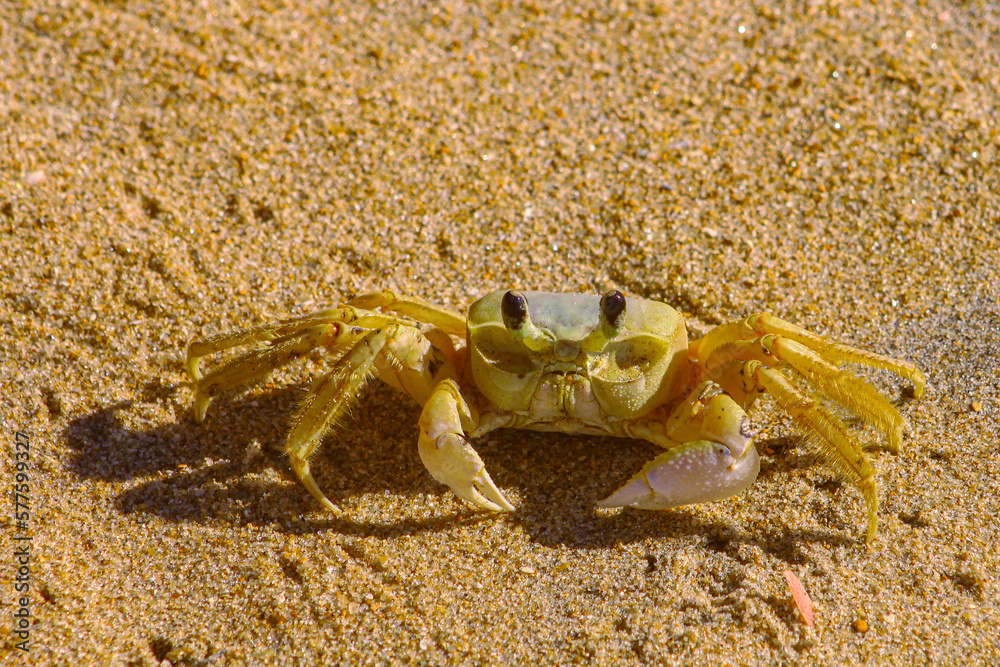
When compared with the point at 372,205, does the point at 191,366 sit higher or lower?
lower

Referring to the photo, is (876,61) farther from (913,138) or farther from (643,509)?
(643,509)

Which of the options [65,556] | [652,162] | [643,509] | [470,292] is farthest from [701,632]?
[652,162]

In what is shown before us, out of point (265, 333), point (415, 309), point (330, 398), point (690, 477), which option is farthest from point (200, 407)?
point (690, 477)

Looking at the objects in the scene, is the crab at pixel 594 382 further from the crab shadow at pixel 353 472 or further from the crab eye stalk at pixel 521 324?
the crab shadow at pixel 353 472

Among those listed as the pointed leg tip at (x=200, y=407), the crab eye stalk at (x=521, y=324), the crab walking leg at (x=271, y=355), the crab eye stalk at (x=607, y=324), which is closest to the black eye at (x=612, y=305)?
the crab eye stalk at (x=607, y=324)

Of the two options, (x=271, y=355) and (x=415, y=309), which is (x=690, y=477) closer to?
(x=415, y=309)
